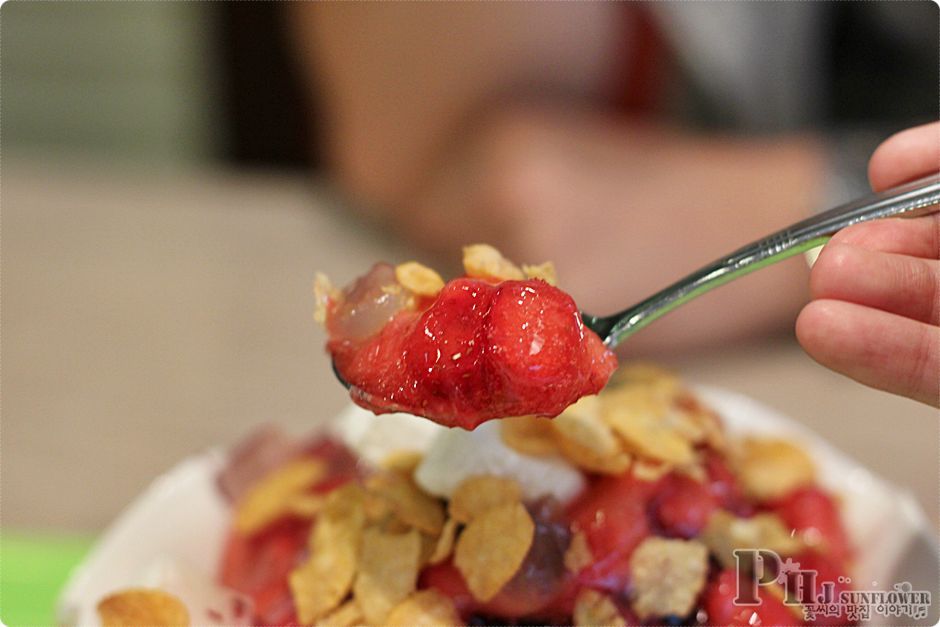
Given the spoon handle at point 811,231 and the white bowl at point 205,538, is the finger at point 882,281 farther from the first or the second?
the white bowl at point 205,538

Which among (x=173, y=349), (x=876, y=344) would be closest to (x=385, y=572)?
(x=876, y=344)

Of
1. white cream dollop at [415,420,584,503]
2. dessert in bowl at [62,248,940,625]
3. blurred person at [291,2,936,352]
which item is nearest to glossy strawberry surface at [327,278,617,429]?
dessert in bowl at [62,248,940,625]

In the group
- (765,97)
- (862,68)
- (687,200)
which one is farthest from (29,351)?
(862,68)

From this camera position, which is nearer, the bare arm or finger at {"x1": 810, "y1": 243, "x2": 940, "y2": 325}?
finger at {"x1": 810, "y1": 243, "x2": 940, "y2": 325}

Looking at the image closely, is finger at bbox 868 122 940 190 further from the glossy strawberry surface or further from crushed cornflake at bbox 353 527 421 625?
crushed cornflake at bbox 353 527 421 625

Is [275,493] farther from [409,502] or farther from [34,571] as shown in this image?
[34,571]

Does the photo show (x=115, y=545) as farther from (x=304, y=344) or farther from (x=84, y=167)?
(x=84, y=167)
